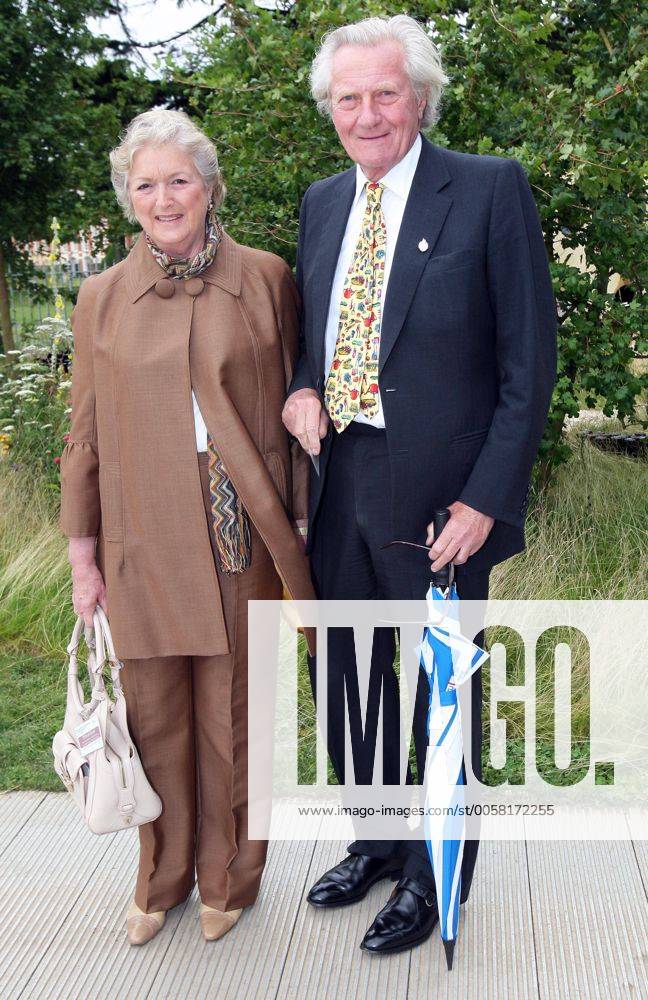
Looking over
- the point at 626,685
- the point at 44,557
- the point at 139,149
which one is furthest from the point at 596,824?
the point at 44,557

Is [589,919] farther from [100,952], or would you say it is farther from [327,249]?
[327,249]

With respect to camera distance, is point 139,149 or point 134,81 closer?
point 139,149

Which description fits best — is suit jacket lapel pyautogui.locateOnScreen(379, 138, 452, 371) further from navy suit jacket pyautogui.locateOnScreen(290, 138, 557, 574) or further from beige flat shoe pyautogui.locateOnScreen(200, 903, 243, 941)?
beige flat shoe pyautogui.locateOnScreen(200, 903, 243, 941)

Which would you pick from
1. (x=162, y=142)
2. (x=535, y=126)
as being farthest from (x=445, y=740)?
(x=535, y=126)

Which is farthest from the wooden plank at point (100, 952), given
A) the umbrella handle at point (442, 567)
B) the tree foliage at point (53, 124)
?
the tree foliage at point (53, 124)

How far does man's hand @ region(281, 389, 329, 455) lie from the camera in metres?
2.51

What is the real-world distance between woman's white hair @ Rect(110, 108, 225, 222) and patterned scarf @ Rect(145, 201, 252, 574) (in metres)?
0.10

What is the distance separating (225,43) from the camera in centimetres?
581

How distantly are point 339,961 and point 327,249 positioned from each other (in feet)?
6.13

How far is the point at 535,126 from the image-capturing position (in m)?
5.10

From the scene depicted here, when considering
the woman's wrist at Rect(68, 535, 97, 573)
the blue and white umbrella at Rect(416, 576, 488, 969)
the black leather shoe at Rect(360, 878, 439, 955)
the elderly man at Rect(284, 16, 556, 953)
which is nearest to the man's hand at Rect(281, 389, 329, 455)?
the elderly man at Rect(284, 16, 556, 953)

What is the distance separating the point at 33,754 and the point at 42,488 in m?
2.48

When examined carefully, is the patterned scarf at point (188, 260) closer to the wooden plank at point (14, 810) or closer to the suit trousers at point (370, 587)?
the suit trousers at point (370, 587)

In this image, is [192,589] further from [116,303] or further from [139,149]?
[139,149]
